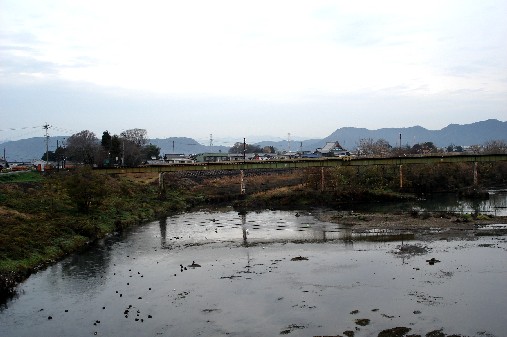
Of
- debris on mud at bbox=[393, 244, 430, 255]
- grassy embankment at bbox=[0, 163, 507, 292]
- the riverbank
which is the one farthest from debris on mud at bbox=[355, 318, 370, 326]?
the riverbank

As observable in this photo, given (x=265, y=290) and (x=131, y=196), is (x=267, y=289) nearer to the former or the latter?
(x=265, y=290)

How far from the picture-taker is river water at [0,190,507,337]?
2598cm

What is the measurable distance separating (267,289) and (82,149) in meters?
102

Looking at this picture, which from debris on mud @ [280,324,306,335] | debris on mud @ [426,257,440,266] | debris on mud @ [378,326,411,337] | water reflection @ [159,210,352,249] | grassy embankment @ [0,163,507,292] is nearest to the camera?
debris on mud @ [378,326,411,337]

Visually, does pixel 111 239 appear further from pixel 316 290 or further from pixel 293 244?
pixel 316 290

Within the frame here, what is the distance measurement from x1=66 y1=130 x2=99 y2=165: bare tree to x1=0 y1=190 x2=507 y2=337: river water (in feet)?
233

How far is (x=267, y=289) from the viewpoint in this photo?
32250 mm

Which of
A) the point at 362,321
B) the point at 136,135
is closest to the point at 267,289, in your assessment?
the point at 362,321

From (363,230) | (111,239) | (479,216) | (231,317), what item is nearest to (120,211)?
(111,239)

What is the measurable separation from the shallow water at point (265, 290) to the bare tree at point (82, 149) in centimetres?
7037

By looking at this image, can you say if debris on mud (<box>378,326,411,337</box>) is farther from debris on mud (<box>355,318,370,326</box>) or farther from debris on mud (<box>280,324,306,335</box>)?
debris on mud (<box>280,324,306,335</box>)

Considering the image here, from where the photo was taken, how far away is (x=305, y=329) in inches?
988

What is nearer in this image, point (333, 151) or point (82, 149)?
point (82, 149)

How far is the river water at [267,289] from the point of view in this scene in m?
26.0
